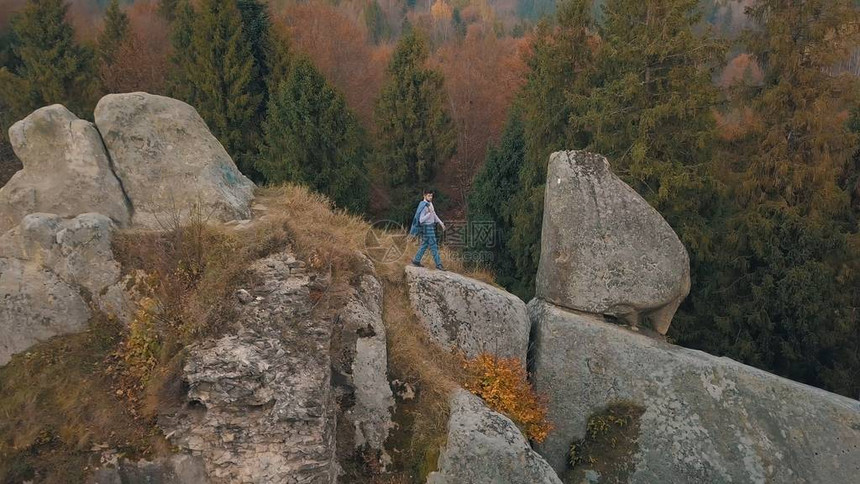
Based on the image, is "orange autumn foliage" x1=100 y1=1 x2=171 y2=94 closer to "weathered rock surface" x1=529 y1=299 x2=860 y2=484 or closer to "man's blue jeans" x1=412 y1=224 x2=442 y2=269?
"man's blue jeans" x1=412 y1=224 x2=442 y2=269

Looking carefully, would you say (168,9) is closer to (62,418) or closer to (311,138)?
(311,138)

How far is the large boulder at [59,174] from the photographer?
1122 cm

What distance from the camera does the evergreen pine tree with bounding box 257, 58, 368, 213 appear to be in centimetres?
1956

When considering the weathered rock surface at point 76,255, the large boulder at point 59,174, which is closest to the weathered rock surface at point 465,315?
the weathered rock surface at point 76,255

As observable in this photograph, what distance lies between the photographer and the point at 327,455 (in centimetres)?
809

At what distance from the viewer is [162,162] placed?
12.5 metres

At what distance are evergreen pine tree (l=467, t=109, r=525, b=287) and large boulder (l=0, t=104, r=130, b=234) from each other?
13376 millimetres

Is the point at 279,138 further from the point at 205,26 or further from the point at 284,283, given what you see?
the point at 284,283

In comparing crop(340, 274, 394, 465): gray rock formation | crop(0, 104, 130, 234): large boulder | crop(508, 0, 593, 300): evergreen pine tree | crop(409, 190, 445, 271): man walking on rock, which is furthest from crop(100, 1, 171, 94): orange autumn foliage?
crop(340, 274, 394, 465): gray rock formation

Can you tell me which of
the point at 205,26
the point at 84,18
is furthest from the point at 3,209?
the point at 84,18

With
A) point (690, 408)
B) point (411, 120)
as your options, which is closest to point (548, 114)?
point (411, 120)

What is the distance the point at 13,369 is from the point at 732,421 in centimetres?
1290

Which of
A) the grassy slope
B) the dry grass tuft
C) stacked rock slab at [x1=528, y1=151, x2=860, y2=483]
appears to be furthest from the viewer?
stacked rock slab at [x1=528, y1=151, x2=860, y2=483]

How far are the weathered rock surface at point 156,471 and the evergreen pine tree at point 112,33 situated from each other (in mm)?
24212
